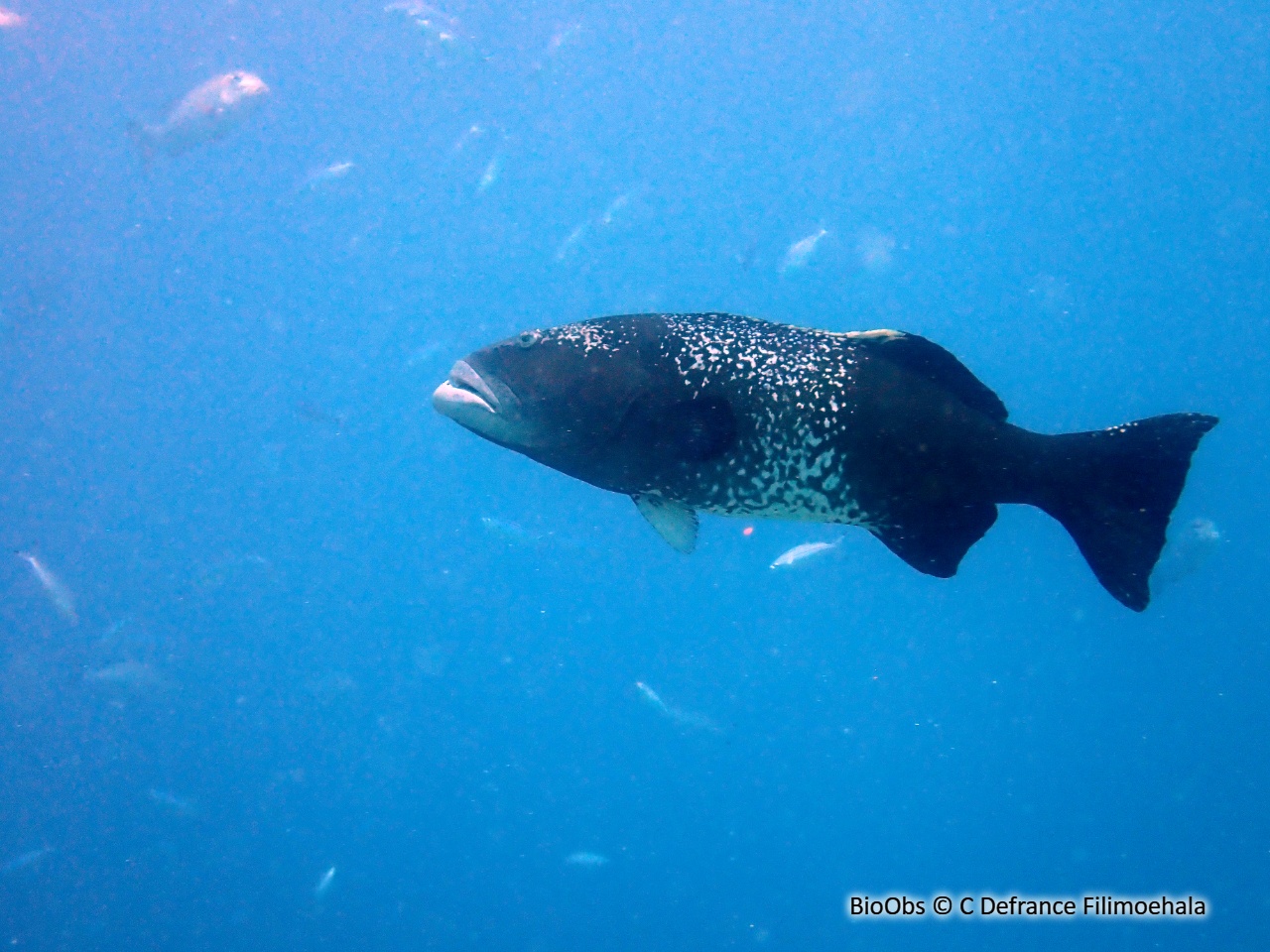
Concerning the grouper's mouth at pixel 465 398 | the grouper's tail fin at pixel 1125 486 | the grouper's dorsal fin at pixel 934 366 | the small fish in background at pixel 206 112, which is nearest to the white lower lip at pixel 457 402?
the grouper's mouth at pixel 465 398

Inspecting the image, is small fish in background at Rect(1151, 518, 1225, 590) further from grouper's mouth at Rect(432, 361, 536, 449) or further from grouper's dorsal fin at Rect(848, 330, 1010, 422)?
grouper's mouth at Rect(432, 361, 536, 449)

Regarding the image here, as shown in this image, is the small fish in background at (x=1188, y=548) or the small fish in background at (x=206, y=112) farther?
the small fish in background at (x=206, y=112)

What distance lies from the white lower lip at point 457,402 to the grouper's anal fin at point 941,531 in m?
2.29

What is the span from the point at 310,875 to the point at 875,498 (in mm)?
20174

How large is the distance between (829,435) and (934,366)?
71 cm

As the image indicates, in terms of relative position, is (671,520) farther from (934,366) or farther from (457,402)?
(934,366)

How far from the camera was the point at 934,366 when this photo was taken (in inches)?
166

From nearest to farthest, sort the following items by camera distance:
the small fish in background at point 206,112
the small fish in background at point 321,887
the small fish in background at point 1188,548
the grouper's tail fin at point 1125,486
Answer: the grouper's tail fin at point 1125,486 < the small fish in background at point 1188,548 < the small fish in background at point 206,112 < the small fish in background at point 321,887

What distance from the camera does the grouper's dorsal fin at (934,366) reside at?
166 inches

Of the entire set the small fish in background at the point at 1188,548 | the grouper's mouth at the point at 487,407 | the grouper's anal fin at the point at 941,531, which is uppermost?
the grouper's mouth at the point at 487,407

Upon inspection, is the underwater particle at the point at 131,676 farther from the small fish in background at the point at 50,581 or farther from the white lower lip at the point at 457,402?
the white lower lip at the point at 457,402

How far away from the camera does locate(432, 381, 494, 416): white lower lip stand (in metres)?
4.19

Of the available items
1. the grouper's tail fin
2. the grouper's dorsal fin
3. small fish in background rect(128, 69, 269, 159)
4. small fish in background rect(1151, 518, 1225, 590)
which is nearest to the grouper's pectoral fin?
the grouper's dorsal fin

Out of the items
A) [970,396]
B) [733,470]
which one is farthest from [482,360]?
[970,396]
